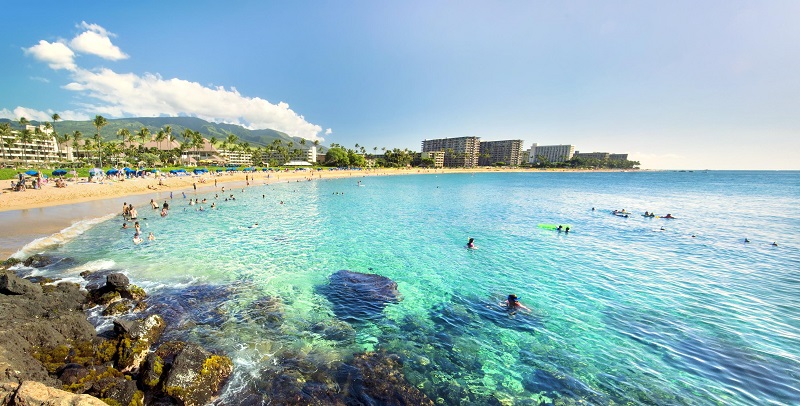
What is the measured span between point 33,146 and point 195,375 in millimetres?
160682

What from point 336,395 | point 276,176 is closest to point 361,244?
point 336,395

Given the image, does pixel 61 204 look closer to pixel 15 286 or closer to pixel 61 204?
pixel 61 204

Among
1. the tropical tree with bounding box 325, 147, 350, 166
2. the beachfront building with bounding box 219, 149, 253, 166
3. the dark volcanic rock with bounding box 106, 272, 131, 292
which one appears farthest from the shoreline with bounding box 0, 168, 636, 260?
the beachfront building with bounding box 219, 149, 253, 166

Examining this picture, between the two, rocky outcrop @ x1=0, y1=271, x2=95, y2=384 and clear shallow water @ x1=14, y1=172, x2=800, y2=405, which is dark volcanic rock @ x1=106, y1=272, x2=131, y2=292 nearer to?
rocky outcrop @ x1=0, y1=271, x2=95, y2=384

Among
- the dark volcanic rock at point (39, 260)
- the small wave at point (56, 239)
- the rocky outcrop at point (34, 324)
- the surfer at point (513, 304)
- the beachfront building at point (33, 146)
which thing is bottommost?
the small wave at point (56, 239)

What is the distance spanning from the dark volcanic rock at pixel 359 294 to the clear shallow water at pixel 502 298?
21.7 inches

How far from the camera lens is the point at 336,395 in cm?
742

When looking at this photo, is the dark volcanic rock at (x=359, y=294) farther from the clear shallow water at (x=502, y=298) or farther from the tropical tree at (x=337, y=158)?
the tropical tree at (x=337, y=158)

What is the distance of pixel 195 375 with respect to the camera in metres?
7.57

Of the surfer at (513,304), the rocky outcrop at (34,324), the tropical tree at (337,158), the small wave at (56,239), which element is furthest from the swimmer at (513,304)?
the tropical tree at (337,158)

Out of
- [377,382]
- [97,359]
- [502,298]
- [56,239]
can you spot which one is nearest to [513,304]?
[502,298]

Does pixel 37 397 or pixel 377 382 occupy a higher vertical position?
pixel 37 397

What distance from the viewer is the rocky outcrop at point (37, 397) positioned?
4.46 m

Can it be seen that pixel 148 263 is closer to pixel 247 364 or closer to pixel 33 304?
pixel 33 304
